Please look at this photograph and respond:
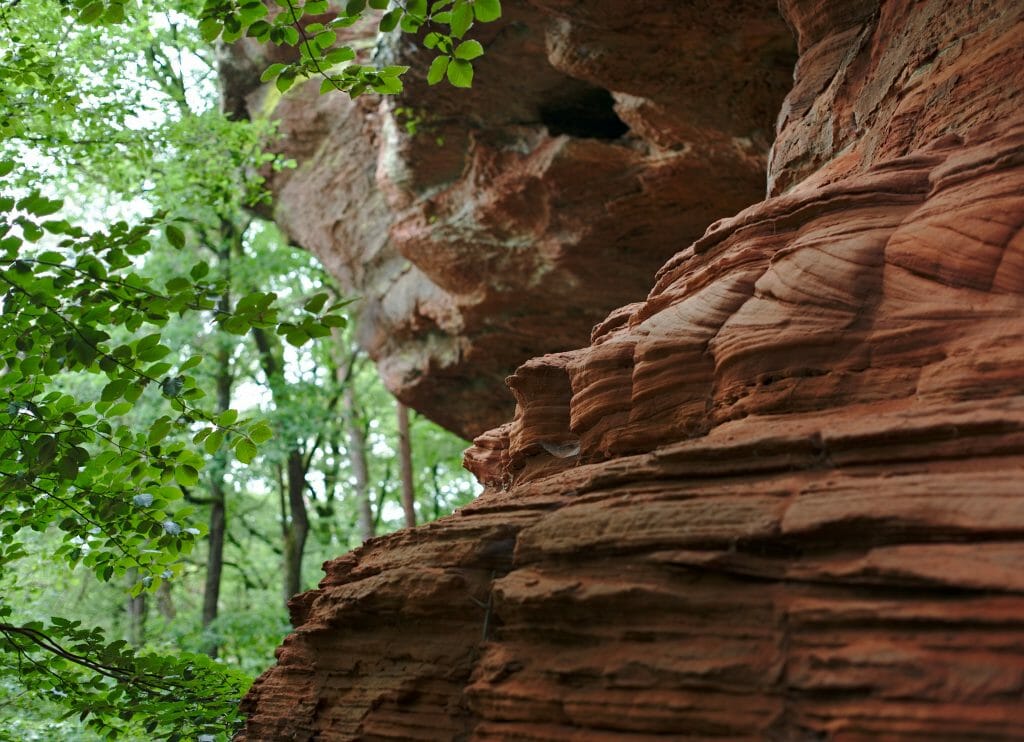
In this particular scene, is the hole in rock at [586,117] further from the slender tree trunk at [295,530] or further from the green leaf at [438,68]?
the slender tree trunk at [295,530]

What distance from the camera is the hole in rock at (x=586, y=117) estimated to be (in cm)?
1484

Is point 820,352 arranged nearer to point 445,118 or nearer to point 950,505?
point 950,505

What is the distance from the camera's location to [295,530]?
74.6 ft

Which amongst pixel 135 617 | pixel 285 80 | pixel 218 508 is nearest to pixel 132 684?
pixel 285 80

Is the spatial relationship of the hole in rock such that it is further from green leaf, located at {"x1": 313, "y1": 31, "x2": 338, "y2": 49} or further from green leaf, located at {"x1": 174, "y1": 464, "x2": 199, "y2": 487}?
green leaf, located at {"x1": 174, "y1": 464, "x2": 199, "y2": 487}

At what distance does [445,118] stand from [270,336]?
11.5 m

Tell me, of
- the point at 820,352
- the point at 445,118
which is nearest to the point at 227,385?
the point at 445,118

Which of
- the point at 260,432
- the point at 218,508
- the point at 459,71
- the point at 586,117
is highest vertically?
the point at 586,117

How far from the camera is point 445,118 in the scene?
1512cm

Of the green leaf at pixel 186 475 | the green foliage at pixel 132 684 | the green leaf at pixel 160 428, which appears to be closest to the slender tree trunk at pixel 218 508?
the green foliage at pixel 132 684

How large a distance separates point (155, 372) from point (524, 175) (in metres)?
10.7

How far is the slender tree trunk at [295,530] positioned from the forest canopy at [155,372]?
0.20 ft

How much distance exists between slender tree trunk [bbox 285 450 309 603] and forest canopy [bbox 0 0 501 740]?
0.06 meters

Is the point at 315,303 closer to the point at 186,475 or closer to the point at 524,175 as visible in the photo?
the point at 186,475
